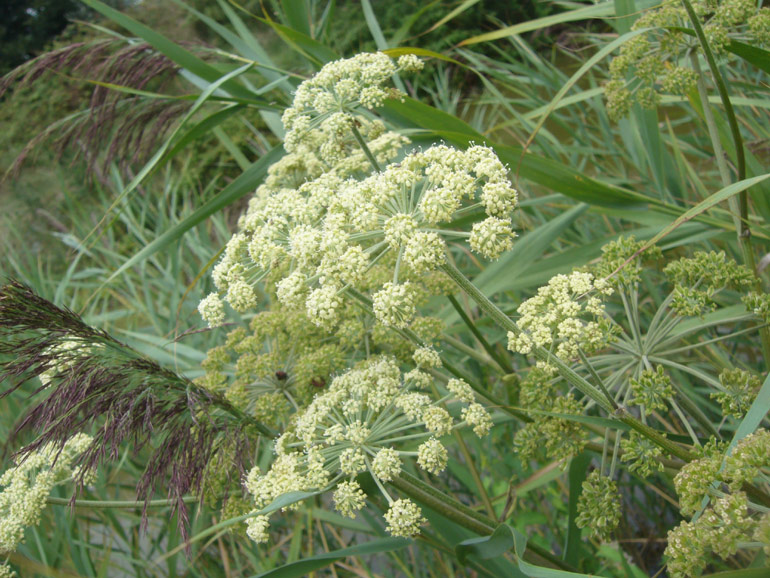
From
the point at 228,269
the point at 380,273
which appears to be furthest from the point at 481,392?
the point at 228,269

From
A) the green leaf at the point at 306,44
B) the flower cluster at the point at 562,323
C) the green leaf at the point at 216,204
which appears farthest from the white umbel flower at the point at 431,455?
the green leaf at the point at 306,44

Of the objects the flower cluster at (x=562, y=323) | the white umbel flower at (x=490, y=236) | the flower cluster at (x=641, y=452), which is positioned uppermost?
the white umbel flower at (x=490, y=236)

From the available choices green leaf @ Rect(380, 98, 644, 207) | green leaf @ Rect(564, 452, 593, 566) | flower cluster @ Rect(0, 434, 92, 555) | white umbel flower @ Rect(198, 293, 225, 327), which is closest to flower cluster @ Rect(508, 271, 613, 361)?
green leaf @ Rect(564, 452, 593, 566)

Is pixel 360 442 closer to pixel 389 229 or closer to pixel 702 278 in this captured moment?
pixel 389 229

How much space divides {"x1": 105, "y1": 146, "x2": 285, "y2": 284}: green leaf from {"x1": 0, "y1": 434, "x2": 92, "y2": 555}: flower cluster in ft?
1.48

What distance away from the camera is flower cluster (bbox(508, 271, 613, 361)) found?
40.9 inches

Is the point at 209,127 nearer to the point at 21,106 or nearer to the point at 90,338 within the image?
the point at 90,338

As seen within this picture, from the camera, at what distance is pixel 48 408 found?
1213mm

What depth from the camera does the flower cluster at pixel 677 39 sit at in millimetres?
1377

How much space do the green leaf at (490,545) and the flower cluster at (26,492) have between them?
0.81 metres

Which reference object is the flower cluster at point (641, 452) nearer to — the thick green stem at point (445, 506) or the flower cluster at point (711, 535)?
the flower cluster at point (711, 535)

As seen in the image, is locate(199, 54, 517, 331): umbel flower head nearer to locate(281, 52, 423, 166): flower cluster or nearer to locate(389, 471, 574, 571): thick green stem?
locate(281, 52, 423, 166): flower cluster

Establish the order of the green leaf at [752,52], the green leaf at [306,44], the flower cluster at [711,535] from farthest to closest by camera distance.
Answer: the green leaf at [306,44], the green leaf at [752,52], the flower cluster at [711,535]

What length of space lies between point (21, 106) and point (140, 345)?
30.3 feet
